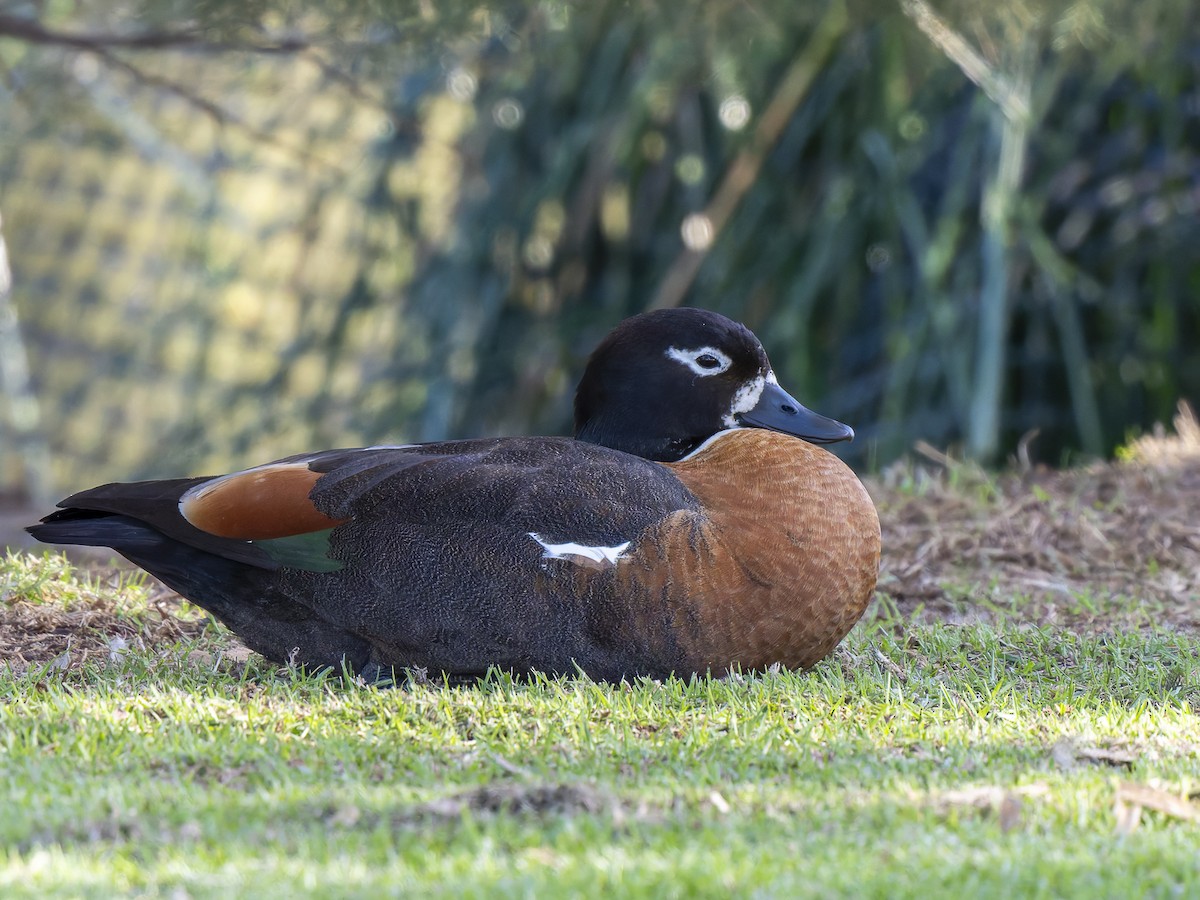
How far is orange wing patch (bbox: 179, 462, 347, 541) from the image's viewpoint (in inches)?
140

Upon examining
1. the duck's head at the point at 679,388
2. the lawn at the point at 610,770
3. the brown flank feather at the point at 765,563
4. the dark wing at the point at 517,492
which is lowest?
the lawn at the point at 610,770

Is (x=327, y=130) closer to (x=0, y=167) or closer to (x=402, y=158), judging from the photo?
(x=402, y=158)

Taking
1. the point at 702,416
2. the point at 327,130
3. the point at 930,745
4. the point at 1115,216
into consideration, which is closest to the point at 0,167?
the point at 327,130

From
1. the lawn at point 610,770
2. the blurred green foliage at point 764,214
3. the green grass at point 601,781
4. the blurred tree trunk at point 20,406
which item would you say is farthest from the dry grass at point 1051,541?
the blurred tree trunk at point 20,406

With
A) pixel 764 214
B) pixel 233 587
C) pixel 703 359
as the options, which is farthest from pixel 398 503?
pixel 764 214

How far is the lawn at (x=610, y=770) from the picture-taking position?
7.57 ft

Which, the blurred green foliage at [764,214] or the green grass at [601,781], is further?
the blurred green foliage at [764,214]

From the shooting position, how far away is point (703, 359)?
4.06 metres

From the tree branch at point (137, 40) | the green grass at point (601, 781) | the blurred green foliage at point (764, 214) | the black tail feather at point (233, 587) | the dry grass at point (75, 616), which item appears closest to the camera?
the green grass at point (601, 781)

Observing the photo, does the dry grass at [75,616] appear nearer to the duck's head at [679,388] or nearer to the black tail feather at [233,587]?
the black tail feather at [233,587]

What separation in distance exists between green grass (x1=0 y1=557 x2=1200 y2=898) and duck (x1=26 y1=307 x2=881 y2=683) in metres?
0.10

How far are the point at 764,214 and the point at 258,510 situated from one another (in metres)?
5.06

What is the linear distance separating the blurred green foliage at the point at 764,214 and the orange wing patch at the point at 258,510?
9.87 ft

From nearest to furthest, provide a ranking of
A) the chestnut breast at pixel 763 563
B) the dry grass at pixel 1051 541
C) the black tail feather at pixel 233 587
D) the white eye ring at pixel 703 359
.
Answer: the chestnut breast at pixel 763 563 → the black tail feather at pixel 233 587 → the white eye ring at pixel 703 359 → the dry grass at pixel 1051 541
